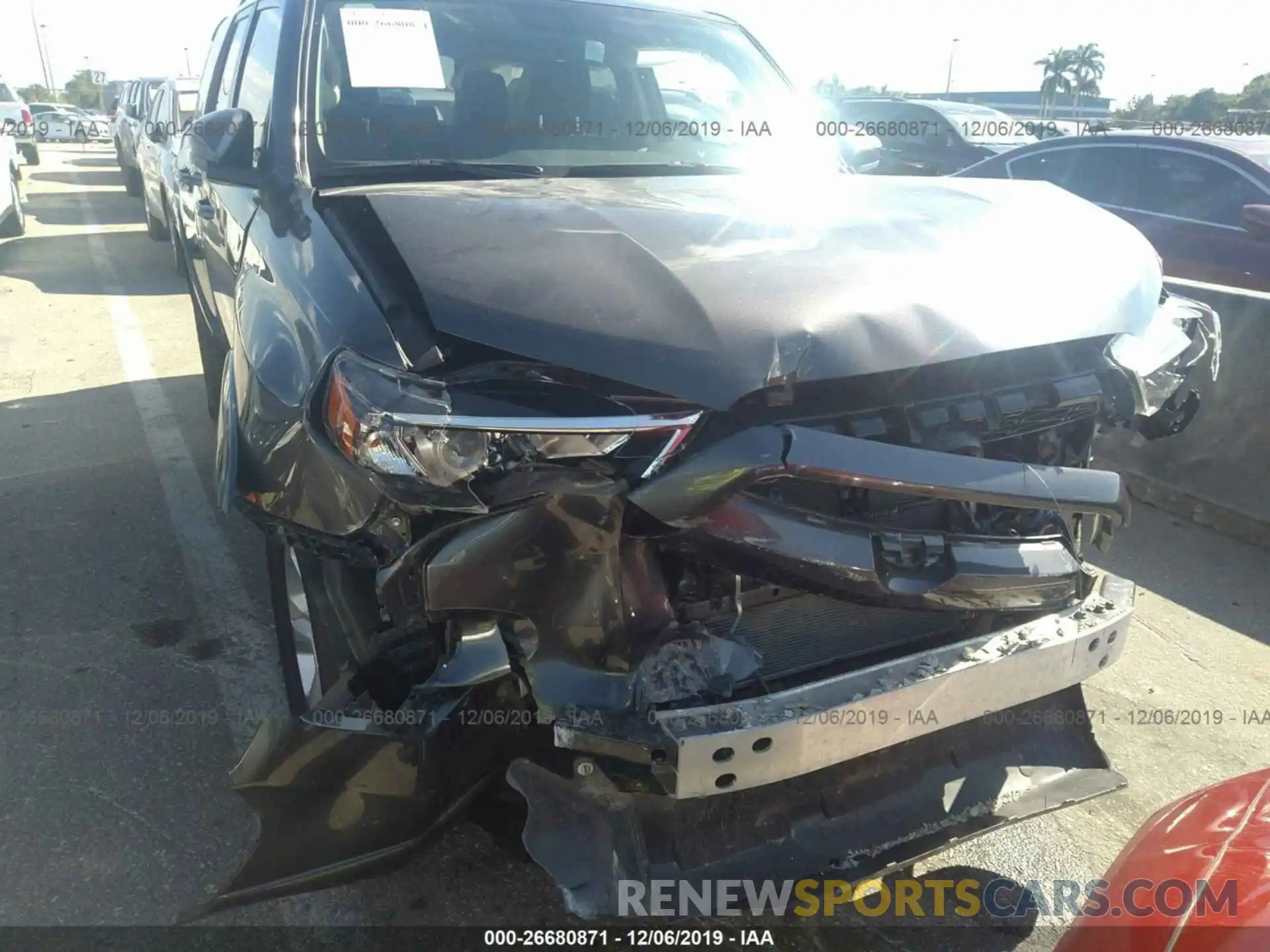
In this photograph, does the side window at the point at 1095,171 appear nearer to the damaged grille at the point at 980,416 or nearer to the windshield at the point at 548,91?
the windshield at the point at 548,91

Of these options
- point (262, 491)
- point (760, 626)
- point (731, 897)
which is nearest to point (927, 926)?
point (731, 897)

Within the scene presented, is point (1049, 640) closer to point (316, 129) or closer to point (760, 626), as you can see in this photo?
point (760, 626)

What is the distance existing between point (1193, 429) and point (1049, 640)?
3.31 meters

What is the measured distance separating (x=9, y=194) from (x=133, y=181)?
3646 mm

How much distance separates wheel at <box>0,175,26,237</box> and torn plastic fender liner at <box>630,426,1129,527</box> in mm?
12547

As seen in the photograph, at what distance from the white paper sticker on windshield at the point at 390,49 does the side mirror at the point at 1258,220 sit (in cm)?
488

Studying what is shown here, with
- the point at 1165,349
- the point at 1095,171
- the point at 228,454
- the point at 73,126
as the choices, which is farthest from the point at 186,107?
the point at 73,126

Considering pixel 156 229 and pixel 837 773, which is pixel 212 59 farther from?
pixel 156 229

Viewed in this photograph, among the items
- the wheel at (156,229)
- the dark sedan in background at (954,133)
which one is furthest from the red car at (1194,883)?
the wheel at (156,229)

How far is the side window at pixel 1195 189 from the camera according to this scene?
6.20 metres

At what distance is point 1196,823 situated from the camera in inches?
65.8

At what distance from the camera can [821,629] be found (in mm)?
2080

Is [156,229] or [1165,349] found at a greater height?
[1165,349]
